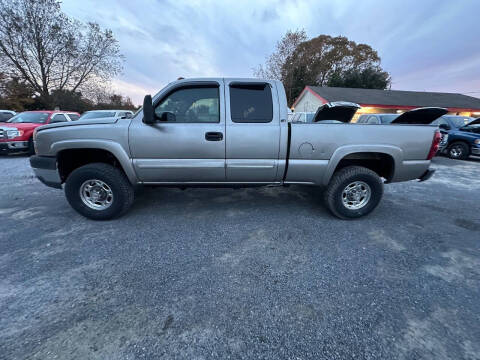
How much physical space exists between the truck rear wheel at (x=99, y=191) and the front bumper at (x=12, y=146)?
6.53 m

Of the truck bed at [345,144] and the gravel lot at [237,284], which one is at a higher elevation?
the truck bed at [345,144]

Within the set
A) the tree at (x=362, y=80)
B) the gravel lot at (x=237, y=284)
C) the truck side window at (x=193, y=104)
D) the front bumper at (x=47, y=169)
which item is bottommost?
the gravel lot at (x=237, y=284)

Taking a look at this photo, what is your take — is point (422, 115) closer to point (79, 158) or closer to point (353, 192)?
point (353, 192)

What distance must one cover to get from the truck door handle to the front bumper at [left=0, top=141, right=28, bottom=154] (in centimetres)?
818

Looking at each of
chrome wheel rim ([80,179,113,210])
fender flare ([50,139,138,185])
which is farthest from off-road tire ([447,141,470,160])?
chrome wheel rim ([80,179,113,210])

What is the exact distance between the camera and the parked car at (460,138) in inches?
317

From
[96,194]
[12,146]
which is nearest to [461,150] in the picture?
[96,194]

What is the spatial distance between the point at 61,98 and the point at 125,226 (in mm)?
27092

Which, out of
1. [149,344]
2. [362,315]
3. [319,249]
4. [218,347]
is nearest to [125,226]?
[149,344]

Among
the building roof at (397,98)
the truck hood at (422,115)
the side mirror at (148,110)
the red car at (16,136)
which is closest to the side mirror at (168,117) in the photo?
the side mirror at (148,110)

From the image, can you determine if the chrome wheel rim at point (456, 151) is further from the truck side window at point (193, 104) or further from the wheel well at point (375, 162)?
the truck side window at point (193, 104)

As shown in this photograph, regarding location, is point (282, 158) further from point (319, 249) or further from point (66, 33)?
point (66, 33)

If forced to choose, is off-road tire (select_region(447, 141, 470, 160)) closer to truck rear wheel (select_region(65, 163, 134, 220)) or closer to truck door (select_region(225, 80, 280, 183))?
truck door (select_region(225, 80, 280, 183))

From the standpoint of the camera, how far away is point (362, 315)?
164 cm
